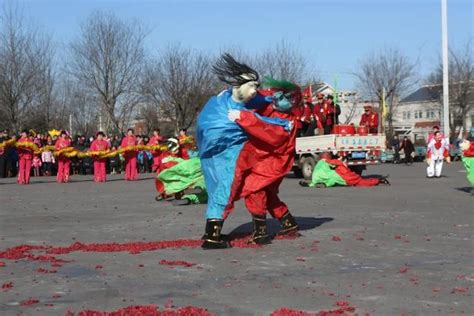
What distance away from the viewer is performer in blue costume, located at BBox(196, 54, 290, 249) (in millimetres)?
7777

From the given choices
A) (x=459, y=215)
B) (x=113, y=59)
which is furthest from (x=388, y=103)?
(x=459, y=215)

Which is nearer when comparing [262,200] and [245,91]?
[245,91]

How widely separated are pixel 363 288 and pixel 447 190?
1180cm

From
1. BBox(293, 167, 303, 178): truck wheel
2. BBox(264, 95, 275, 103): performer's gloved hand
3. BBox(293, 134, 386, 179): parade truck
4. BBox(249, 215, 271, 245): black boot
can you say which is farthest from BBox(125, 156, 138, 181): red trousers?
BBox(249, 215, 271, 245): black boot

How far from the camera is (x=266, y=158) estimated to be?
8156mm

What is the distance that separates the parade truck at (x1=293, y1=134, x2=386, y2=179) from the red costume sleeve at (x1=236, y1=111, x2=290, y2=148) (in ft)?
43.7

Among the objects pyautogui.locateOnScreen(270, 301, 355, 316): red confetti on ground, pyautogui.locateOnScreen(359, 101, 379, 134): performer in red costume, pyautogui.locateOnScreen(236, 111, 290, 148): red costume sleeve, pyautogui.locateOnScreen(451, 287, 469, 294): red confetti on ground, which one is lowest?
pyautogui.locateOnScreen(270, 301, 355, 316): red confetti on ground

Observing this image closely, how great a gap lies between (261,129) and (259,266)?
1.87 metres

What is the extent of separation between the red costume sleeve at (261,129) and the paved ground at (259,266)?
4.08ft

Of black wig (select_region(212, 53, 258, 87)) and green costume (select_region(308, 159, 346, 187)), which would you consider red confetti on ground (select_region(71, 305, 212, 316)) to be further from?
green costume (select_region(308, 159, 346, 187))

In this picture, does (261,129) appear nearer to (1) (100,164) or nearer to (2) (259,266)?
(2) (259,266)

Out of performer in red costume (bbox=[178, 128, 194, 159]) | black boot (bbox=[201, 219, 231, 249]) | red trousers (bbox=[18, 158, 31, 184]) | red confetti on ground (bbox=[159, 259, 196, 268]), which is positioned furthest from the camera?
red trousers (bbox=[18, 158, 31, 184])

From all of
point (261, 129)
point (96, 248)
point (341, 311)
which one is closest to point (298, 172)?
point (261, 129)

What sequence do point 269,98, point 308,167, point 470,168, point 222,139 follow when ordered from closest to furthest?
point 222,139 → point 269,98 → point 470,168 → point 308,167
